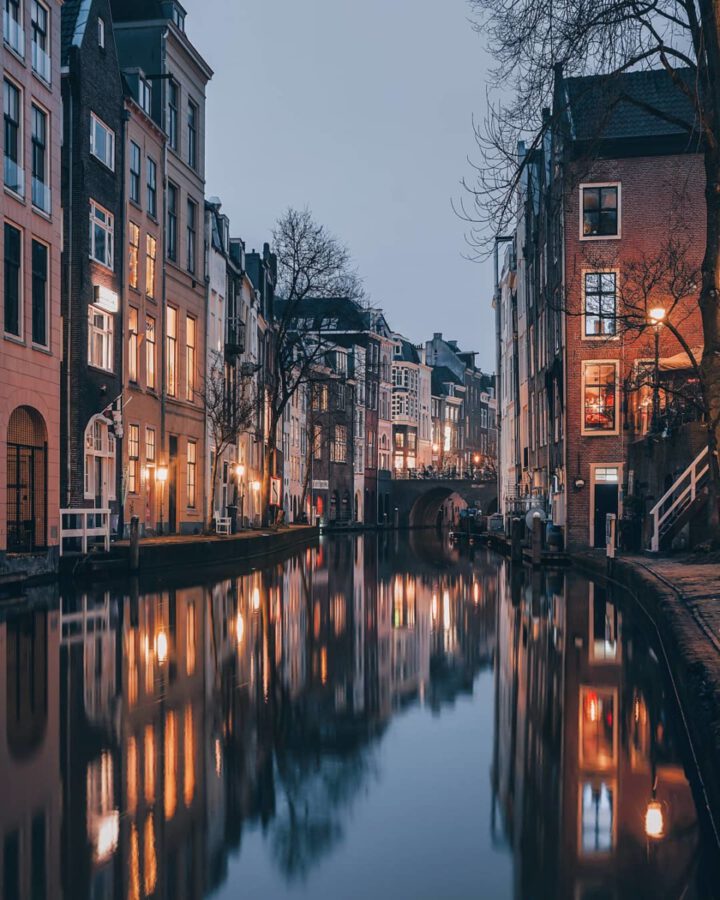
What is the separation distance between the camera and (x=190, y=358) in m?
46.4

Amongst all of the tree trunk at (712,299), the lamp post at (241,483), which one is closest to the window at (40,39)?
the tree trunk at (712,299)

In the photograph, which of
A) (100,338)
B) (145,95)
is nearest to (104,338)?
(100,338)

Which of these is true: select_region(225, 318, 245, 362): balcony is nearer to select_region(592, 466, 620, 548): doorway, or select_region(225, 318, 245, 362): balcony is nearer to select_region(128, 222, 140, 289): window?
select_region(128, 222, 140, 289): window

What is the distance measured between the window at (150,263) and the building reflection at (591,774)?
2918 cm

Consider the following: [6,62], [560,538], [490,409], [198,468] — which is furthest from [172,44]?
[490,409]

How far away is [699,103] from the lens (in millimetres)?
13469

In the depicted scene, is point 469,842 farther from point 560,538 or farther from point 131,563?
point 560,538

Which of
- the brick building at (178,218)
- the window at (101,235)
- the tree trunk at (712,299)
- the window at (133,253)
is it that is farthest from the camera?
the brick building at (178,218)

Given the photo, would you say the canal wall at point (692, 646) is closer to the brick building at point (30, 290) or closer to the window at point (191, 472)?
the brick building at point (30, 290)

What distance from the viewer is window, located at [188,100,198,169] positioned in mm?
46541

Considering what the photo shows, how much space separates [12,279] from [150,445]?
47.8 ft

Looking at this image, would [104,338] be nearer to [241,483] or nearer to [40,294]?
[40,294]

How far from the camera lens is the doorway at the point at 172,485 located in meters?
43.2

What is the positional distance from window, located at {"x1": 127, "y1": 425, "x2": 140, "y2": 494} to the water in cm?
2340
